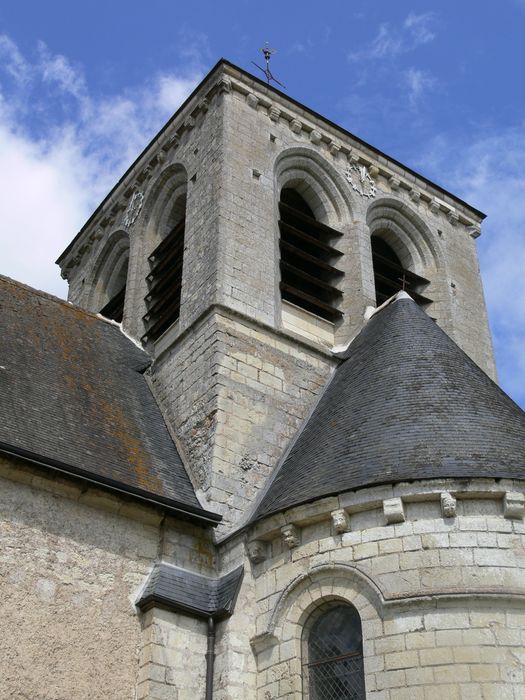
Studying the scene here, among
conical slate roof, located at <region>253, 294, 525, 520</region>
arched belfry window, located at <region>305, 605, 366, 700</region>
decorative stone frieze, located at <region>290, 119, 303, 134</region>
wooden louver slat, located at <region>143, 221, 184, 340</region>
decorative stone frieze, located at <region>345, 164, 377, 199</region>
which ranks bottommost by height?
arched belfry window, located at <region>305, 605, 366, 700</region>

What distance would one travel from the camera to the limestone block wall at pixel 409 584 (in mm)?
7199

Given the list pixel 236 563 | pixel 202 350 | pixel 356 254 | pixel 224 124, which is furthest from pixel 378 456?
pixel 224 124

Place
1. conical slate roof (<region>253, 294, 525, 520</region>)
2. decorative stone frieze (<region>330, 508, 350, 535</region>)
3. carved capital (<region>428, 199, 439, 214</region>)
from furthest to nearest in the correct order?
carved capital (<region>428, 199, 439, 214</region>), conical slate roof (<region>253, 294, 525, 520</region>), decorative stone frieze (<region>330, 508, 350, 535</region>)

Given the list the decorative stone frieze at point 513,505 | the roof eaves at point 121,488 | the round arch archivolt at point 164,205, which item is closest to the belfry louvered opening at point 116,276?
the round arch archivolt at point 164,205

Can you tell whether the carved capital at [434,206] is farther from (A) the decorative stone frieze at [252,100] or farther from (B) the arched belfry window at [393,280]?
(A) the decorative stone frieze at [252,100]

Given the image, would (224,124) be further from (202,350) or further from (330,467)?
(330,467)

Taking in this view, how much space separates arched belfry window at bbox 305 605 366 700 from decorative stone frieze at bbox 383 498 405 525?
2.61 feet

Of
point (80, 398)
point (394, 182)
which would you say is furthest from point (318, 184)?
point (80, 398)

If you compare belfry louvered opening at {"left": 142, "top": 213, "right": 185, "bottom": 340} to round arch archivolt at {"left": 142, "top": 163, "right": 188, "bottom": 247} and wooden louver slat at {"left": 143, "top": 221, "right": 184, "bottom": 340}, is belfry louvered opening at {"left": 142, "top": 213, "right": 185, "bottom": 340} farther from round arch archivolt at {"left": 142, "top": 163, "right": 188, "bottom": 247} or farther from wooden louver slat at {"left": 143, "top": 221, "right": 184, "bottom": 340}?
round arch archivolt at {"left": 142, "top": 163, "right": 188, "bottom": 247}

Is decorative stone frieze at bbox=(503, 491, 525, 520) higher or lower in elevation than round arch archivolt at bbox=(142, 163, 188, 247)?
lower

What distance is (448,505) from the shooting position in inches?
307

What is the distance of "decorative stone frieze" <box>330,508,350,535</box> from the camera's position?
26.6 feet

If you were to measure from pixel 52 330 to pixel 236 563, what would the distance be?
417cm

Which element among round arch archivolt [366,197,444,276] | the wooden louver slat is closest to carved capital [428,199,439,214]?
round arch archivolt [366,197,444,276]
